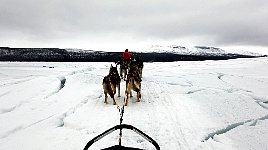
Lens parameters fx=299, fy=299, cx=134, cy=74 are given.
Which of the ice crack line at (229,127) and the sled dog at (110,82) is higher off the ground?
the sled dog at (110,82)

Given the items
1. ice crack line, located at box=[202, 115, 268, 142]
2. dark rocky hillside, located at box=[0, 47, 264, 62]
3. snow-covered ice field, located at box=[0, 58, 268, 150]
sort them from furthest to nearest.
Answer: dark rocky hillside, located at box=[0, 47, 264, 62], ice crack line, located at box=[202, 115, 268, 142], snow-covered ice field, located at box=[0, 58, 268, 150]

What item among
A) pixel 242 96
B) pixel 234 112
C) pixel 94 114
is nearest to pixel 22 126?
pixel 94 114

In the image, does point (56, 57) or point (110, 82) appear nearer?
point (110, 82)

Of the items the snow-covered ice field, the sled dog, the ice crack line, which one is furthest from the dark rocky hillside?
the ice crack line

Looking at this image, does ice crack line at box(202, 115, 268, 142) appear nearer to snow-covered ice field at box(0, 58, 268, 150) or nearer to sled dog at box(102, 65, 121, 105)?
snow-covered ice field at box(0, 58, 268, 150)

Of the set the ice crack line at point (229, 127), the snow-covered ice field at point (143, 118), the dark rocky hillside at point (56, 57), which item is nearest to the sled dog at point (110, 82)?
the snow-covered ice field at point (143, 118)

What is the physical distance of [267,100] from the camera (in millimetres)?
9023

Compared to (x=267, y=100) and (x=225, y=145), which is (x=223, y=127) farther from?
(x=267, y=100)

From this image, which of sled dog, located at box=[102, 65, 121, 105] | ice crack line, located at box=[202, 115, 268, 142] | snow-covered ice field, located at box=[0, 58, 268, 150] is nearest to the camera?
snow-covered ice field, located at box=[0, 58, 268, 150]

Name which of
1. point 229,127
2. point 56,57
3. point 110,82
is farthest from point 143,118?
point 56,57

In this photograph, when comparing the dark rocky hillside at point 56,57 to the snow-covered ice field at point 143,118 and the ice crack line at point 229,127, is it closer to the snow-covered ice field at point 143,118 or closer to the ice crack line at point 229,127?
the snow-covered ice field at point 143,118

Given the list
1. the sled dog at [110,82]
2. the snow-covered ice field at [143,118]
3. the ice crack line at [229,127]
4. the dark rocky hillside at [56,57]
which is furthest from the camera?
the dark rocky hillside at [56,57]

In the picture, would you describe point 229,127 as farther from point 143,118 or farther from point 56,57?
point 56,57

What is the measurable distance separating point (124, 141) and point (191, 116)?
2402 millimetres
